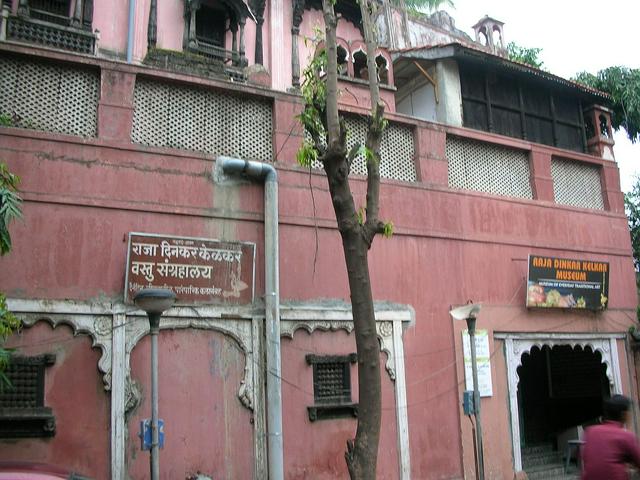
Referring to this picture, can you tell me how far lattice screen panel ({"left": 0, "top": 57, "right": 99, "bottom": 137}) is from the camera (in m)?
7.83

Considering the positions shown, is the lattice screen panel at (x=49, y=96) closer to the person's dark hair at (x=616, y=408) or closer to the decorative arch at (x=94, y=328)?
the decorative arch at (x=94, y=328)

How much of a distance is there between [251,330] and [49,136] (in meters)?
3.46

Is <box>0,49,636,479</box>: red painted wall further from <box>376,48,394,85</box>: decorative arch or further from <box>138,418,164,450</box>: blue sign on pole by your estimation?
<box>376,48,394,85</box>: decorative arch

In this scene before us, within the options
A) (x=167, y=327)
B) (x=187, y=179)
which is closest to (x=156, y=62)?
(x=187, y=179)

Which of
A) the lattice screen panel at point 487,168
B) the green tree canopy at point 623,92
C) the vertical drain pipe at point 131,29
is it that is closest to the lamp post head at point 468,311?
the lattice screen panel at point 487,168

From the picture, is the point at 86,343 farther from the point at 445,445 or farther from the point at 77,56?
the point at 445,445

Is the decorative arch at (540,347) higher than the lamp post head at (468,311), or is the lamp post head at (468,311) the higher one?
the lamp post head at (468,311)

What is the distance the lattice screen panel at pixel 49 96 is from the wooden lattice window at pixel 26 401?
2963 mm

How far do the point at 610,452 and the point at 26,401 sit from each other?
5.82m

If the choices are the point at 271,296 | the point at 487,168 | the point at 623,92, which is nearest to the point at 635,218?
the point at 623,92

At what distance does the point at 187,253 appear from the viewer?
26.2 ft

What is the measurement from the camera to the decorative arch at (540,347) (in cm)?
988

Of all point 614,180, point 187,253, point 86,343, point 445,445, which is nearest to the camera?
point 86,343

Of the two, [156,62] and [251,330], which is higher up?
[156,62]
